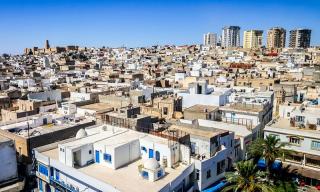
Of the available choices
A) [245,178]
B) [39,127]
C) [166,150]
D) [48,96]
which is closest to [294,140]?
[245,178]

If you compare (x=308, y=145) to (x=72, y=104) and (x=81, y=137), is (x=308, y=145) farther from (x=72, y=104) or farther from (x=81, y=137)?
(x=72, y=104)

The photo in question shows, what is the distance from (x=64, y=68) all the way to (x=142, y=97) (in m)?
83.4

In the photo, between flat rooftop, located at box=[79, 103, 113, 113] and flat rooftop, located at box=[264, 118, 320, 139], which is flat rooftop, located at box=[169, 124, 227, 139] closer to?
flat rooftop, located at box=[264, 118, 320, 139]

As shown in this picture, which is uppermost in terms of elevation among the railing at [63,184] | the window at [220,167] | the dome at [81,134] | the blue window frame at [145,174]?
the dome at [81,134]

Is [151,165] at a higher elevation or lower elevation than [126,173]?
higher

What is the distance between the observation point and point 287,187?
33.7 metres

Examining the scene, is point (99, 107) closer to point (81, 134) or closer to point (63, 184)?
point (81, 134)

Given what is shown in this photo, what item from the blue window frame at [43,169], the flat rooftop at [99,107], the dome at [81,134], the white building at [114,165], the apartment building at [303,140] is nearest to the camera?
the white building at [114,165]

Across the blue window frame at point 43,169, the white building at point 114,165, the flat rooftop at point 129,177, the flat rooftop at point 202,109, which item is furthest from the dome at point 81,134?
the flat rooftop at point 202,109

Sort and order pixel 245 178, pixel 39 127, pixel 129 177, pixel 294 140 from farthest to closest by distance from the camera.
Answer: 1. pixel 39 127
2. pixel 294 140
3. pixel 245 178
4. pixel 129 177

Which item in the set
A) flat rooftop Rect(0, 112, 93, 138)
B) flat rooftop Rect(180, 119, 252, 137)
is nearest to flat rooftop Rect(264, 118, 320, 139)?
flat rooftop Rect(180, 119, 252, 137)

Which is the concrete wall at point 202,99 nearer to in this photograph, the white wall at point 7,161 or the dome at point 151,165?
the dome at point 151,165

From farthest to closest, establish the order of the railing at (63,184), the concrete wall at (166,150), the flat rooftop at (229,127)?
1. the flat rooftop at (229,127)
2. the concrete wall at (166,150)
3. the railing at (63,184)

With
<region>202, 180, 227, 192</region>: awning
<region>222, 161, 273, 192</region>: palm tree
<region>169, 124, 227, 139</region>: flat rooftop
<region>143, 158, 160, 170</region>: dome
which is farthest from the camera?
<region>169, 124, 227, 139</region>: flat rooftop
